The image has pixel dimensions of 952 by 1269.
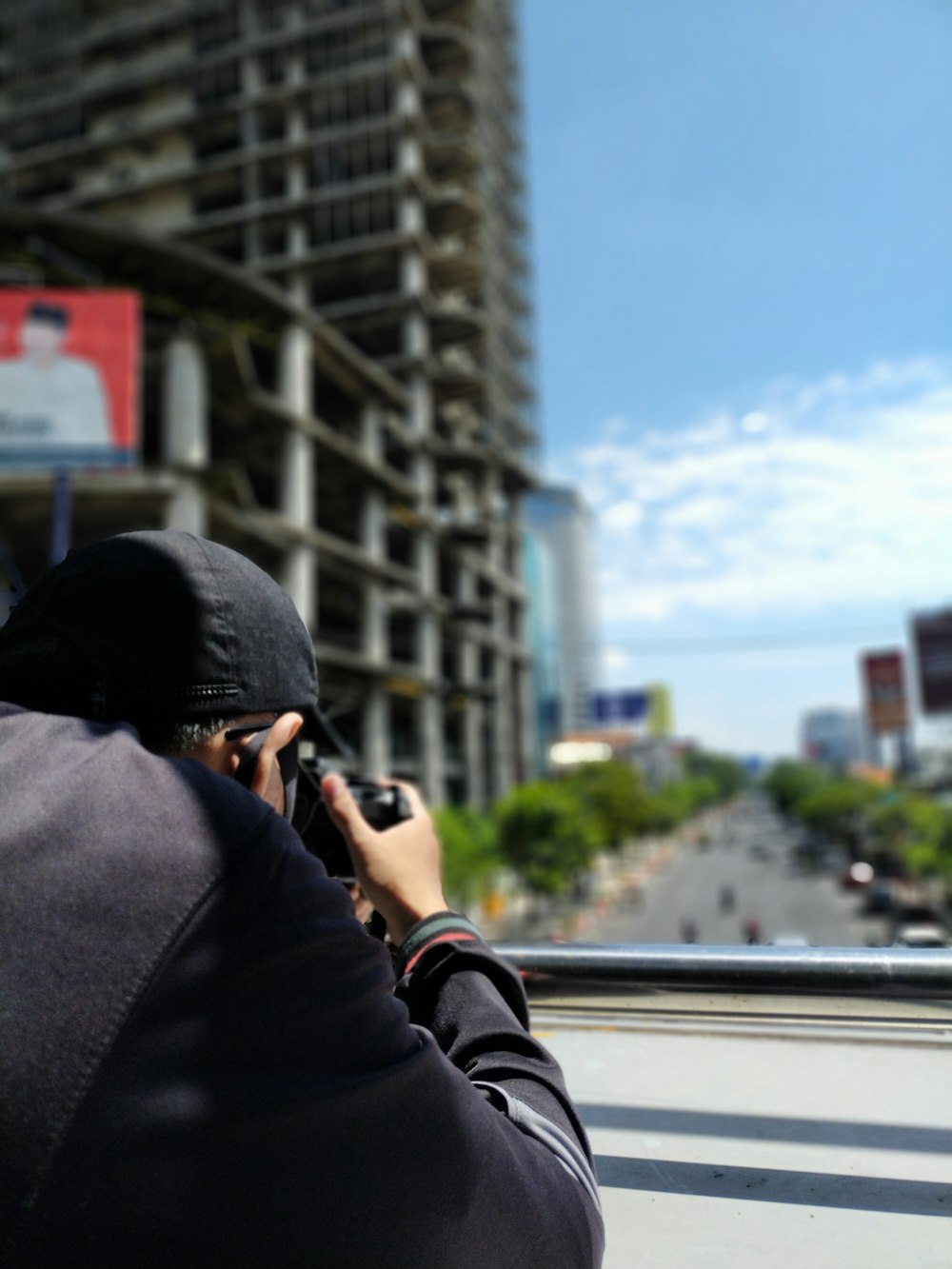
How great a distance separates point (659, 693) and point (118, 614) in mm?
142275

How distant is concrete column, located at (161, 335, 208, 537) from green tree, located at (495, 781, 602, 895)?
16.7m

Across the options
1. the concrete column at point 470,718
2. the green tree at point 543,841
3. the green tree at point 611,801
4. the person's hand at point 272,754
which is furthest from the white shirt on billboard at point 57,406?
the green tree at point 611,801

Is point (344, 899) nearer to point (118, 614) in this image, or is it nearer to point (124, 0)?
point (118, 614)

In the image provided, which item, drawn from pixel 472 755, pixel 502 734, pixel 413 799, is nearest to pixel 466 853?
pixel 472 755

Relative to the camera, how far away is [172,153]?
36844 millimetres

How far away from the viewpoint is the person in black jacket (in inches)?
25.0

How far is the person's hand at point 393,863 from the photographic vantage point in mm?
1074

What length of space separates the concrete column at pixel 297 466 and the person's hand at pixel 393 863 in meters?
24.1

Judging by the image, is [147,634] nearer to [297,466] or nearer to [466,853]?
[466,853]

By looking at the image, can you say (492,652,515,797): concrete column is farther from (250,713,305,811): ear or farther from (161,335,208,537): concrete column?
(250,713,305,811): ear

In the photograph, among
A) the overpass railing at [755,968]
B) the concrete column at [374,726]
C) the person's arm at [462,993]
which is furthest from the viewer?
the concrete column at [374,726]

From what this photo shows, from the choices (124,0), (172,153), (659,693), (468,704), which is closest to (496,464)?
(468,704)

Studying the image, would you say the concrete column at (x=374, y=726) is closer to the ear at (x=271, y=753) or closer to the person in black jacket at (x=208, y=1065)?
the ear at (x=271, y=753)

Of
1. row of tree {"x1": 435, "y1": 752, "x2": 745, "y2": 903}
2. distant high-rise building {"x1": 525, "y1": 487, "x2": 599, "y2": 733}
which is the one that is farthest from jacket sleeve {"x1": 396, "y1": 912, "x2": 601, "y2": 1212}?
distant high-rise building {"x1": 525, "y1": 487, "x2": 599, "y2": 733}
